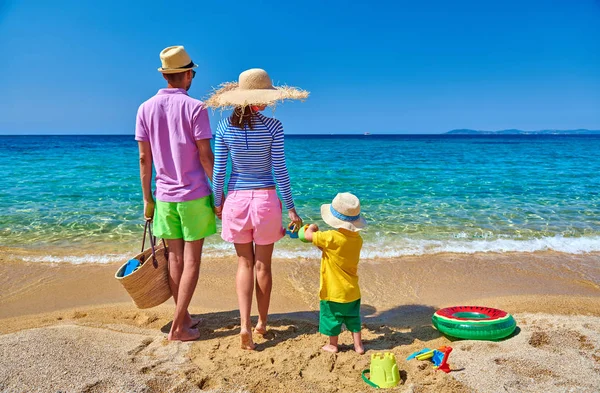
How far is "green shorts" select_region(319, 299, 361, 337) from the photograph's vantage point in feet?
10.5

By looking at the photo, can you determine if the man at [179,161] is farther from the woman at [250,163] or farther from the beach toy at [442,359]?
the beach toy at [442,359]

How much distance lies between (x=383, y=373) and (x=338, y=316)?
58cm

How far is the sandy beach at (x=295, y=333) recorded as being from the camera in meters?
2.76

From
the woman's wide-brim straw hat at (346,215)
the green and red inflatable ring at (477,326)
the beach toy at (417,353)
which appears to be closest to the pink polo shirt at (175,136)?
the woman's wide-brim straw hat at (346,215)

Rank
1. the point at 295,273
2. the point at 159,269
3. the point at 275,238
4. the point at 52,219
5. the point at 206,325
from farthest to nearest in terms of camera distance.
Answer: the point at 52,219
the point at 295,273
the point at 206,325
the point at 159,269
the point at 275,238

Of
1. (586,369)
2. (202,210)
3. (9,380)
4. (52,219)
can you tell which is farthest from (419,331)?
(52,219)

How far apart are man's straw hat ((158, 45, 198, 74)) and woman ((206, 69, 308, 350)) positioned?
0.34 m

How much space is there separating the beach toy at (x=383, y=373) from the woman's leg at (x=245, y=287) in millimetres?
980

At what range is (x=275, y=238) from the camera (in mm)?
3301

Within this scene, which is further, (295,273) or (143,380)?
(295,273)

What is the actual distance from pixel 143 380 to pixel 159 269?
101cm

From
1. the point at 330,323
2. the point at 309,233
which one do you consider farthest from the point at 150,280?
the point at 330,323

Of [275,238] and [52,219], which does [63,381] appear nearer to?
[275,238]

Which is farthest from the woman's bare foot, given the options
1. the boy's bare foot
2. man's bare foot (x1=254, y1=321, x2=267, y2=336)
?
the boy's bare foot
